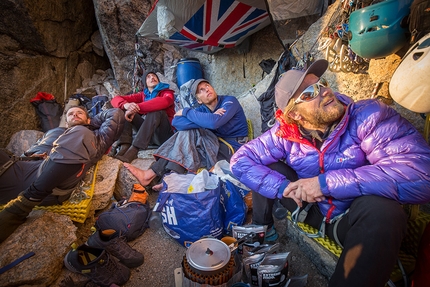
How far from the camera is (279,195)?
1.67 meters

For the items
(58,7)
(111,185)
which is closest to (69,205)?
(111,185)

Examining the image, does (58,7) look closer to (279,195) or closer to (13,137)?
(13,137)

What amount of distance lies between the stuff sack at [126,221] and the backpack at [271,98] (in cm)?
200

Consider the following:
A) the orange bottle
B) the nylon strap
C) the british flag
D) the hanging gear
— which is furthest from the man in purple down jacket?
the british flag

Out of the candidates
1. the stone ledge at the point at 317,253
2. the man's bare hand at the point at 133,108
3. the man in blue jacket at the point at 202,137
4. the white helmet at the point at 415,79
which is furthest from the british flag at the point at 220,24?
the stone ledge at the point at 317,253

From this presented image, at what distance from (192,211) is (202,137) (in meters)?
1.21

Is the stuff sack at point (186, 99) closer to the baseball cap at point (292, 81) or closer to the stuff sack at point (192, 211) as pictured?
the stuff sack at point (192, 211)

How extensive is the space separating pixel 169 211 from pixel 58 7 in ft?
23.7

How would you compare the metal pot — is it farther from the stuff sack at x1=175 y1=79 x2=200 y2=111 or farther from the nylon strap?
the stuff sack at x1=175 y1=79 x2=200 y2=111

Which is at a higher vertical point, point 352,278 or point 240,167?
point 240,167

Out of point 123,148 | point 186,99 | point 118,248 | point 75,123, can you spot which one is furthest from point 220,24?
point 118,248

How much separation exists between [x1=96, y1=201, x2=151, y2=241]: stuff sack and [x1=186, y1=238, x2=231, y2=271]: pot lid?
1118 millimetres

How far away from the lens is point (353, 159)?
4.99ft

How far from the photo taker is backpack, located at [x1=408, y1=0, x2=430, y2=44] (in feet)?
4.82
